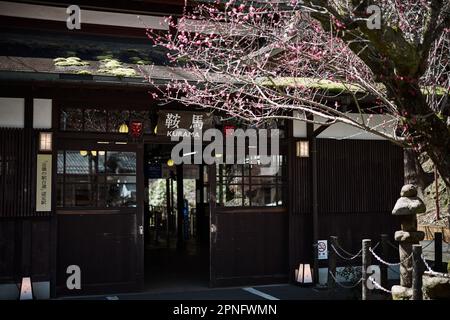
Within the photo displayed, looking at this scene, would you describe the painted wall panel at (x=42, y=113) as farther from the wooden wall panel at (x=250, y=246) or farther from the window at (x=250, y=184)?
the wooden wall panel at (x=250, y=246)

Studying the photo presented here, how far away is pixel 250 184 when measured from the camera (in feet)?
37.5

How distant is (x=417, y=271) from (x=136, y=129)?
6.01 meters

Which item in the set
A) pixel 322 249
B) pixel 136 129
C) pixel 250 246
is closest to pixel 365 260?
pixel 322 249

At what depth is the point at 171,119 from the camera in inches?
416

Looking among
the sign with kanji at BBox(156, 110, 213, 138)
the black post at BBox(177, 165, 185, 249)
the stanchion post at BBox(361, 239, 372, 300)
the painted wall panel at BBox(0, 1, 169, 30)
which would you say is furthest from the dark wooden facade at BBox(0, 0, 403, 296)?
the black post at BBox(177, 165, 185, 249)

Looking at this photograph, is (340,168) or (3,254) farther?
(340,168)

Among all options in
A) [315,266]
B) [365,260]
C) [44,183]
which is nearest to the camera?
[365,260]

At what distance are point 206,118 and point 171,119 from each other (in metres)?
0.78

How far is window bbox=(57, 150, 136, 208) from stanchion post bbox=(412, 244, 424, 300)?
5.69m

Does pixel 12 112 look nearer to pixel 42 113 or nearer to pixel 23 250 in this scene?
pixel 42 113

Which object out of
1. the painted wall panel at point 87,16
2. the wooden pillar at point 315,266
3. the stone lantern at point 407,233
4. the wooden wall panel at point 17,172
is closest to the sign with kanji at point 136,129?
the wooden wall panel at point 17,172

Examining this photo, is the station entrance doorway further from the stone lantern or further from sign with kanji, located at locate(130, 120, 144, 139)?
the stone lantern
